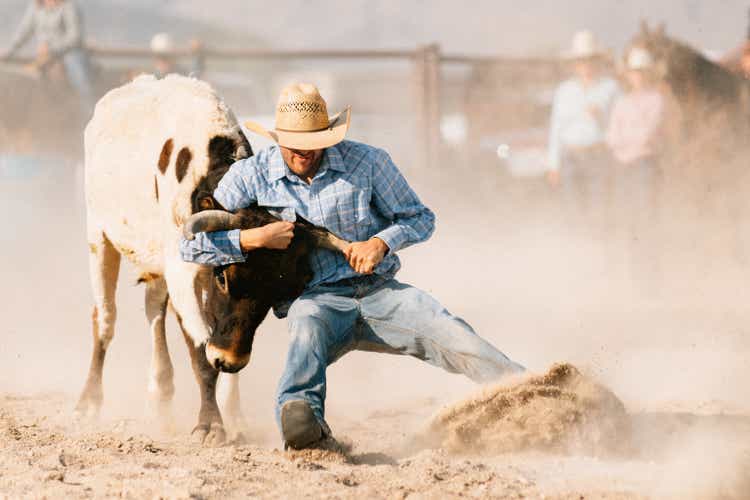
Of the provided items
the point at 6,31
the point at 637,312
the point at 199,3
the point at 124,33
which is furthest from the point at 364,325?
the point at 199,3

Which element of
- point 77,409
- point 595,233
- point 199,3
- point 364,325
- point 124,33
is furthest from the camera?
point 199,3

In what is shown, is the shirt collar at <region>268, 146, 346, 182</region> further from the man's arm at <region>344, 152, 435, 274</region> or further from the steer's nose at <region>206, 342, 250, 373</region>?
the steer's nose at <region>206, 342, 250, 373</region>

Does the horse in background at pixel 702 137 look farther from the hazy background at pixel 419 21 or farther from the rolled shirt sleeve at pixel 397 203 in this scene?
the rolled shirt sleeve at pixel 397 203

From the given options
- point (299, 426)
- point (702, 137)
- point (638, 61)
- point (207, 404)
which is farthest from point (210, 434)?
point (702, 137)

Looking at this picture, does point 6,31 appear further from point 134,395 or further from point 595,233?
point 134,395

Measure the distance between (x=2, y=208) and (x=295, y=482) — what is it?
788cm

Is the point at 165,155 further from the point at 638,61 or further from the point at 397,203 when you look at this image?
the point at 638,61

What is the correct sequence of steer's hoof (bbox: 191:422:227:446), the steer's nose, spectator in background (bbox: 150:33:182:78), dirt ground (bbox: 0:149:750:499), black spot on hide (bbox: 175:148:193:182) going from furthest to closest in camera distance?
1. spectator in background (bbox: 150:33:182:78)
2. black spot on hide (bbox: 175:148:193:182)
3. steer's hoof (bbox: 191:422:227:446)
4. the steer's nose
5. dirt ground (bbox: 0:149:750:499)

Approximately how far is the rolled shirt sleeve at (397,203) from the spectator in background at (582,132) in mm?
5682

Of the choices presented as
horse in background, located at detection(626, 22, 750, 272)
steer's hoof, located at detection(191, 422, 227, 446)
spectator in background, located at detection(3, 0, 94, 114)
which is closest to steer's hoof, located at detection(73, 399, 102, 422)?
steer's hoof, located at detection(191, 422, 227, 446)

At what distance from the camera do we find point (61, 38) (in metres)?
12.3

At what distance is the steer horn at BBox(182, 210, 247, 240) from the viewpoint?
449cm

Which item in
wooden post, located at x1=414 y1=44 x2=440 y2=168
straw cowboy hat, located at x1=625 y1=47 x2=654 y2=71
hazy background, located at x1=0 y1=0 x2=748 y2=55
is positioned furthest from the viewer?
hazy background, located at x1=0 y1=0 x2=748 y2=55

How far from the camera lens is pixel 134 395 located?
259 inches
